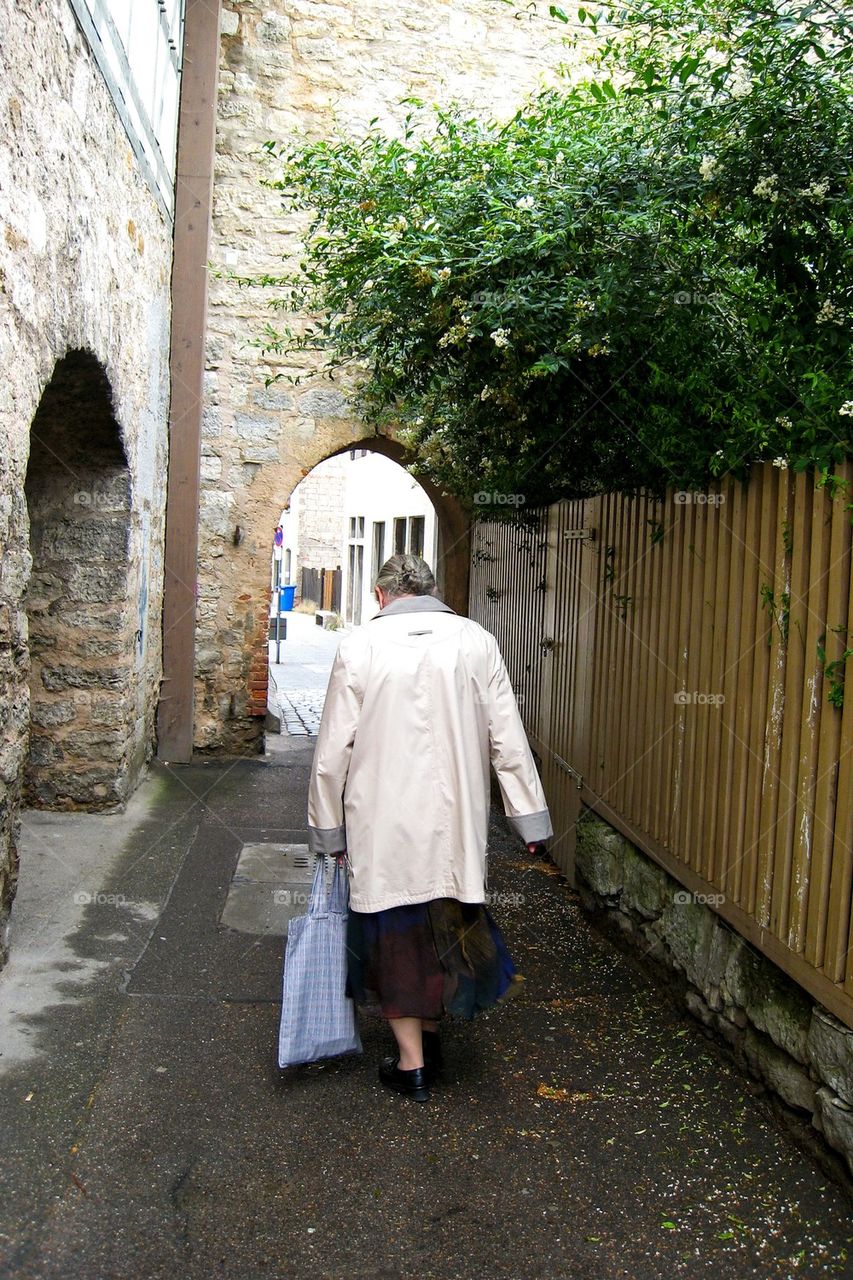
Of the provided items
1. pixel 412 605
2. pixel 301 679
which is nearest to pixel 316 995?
pixel 412 605

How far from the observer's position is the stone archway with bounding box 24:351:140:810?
584 cm

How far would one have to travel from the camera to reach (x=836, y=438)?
267 cm

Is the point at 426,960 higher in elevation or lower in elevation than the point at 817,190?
lower

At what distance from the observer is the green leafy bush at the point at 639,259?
3.01 m

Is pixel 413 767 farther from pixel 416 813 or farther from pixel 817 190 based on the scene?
pixel 817 190

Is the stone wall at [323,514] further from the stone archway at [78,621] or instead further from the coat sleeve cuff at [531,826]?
the coat sleeve cuff at [531,826]

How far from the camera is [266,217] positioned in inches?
311

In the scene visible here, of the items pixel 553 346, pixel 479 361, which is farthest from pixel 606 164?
pixel 479 361

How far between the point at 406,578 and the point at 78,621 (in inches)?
123

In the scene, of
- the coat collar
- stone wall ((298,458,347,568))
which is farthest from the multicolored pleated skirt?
stone wall ((298,458,347,568))

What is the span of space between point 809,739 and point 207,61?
671cm

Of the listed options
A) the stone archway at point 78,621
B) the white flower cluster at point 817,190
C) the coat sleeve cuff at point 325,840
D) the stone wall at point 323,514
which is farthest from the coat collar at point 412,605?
the stone wall at point 323,514

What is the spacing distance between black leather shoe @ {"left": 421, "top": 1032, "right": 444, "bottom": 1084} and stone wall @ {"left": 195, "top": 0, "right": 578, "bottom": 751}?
5.04 metres

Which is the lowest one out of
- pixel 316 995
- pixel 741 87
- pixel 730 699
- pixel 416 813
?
pixel 316 995
